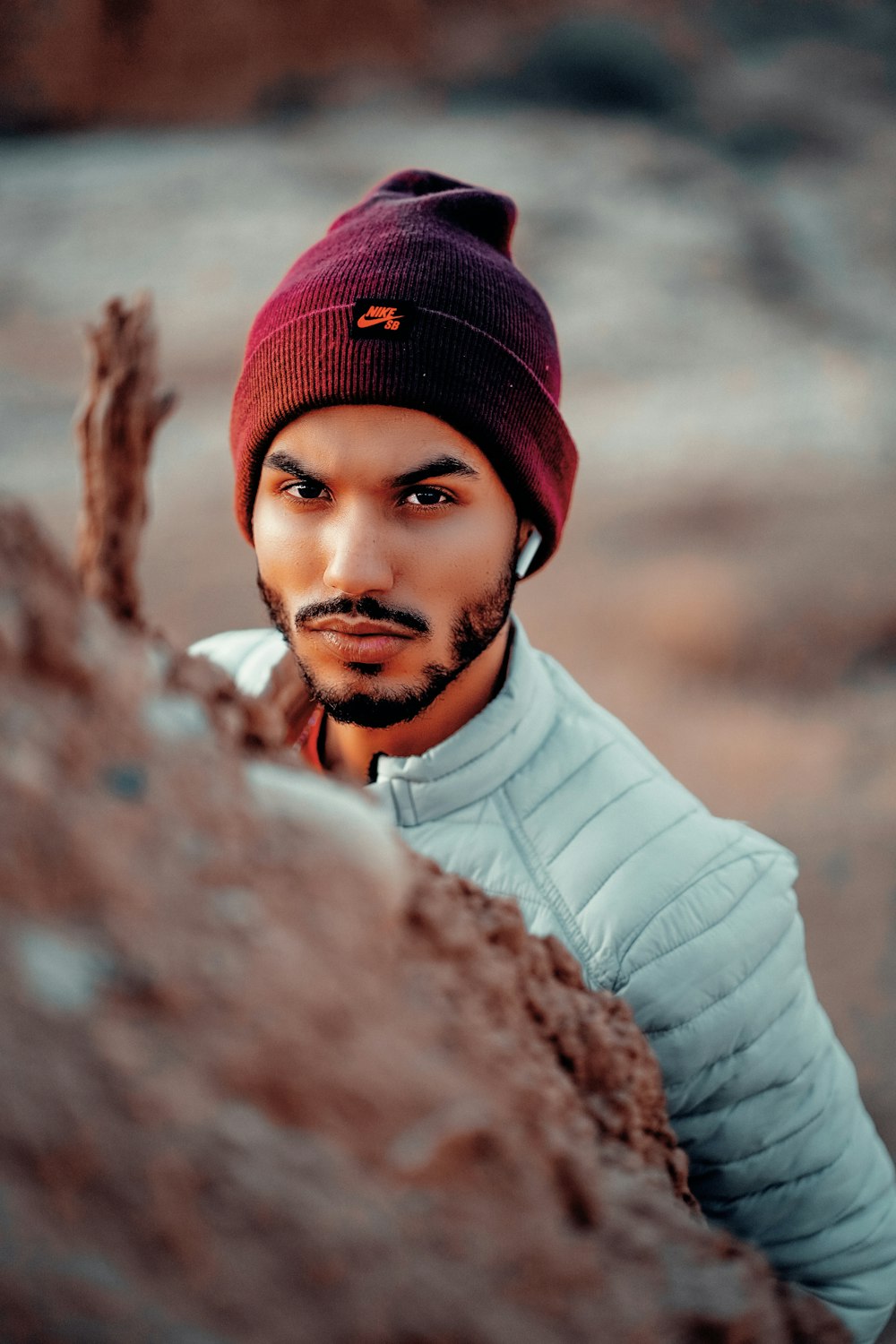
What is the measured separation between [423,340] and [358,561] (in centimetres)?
23

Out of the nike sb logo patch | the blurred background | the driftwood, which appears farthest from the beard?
the blurred background

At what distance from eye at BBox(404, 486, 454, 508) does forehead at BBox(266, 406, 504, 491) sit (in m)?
0.02

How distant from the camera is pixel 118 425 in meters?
0.59

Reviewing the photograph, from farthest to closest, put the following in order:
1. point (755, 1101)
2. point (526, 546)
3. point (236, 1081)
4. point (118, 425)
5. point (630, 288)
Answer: point (630, 288)
point (526, 546)
point (755, 1101)
point (118, 425)
point (236, 1081)

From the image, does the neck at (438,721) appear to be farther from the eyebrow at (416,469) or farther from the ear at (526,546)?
the eyebrow at (416,469)

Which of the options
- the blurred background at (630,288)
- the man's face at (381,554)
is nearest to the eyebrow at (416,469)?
the man's face at (381,554)

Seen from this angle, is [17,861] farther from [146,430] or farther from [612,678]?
[612,678]

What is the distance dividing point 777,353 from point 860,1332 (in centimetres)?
326

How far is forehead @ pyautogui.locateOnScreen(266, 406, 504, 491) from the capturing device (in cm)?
92

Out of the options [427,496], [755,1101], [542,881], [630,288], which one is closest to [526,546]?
[427,496]

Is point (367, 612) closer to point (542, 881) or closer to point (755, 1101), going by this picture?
point (542, 881)

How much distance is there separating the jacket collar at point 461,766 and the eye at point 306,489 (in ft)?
0.89

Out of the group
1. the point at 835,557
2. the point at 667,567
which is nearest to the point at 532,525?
the point at 667,567

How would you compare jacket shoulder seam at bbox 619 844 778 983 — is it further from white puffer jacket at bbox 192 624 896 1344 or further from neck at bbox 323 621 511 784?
neck at bbox 323 621 511 784
